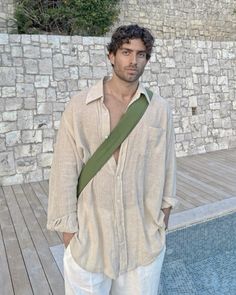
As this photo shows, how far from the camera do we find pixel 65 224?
119 centimetres

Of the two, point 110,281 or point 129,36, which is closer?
point 129,36

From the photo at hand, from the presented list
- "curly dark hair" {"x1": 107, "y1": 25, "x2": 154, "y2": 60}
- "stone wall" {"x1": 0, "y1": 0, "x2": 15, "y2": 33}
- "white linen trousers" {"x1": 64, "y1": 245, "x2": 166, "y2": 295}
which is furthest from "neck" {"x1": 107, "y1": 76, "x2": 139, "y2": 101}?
"stone wall" {"x1": 0, "y1": 0, "x2": 15, "y2": 33}

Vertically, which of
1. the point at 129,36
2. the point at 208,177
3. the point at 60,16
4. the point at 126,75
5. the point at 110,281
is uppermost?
the point at 60,16

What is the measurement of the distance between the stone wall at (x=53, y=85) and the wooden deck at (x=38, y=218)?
415 millimetres

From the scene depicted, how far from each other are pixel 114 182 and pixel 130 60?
1.48ft

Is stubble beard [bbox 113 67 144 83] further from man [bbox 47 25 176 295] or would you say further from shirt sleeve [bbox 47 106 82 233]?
shirt sleeve [bbox 47 106 82 233]

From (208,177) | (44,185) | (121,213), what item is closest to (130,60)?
(121,213)

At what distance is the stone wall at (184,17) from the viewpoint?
8.76 meters

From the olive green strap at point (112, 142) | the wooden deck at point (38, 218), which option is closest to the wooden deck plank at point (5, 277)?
the wooden deck at point (38, 218)

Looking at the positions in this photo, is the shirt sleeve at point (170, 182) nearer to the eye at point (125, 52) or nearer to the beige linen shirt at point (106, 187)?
the beige linen shirt at point (106, 187)

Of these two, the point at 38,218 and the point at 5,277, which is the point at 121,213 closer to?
the point at 5,277

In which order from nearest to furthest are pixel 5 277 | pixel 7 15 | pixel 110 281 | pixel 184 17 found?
pixel 110 281
pixel 5 277
pixel 7 15
pixel 184 17

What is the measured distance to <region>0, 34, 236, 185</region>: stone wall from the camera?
172 inches

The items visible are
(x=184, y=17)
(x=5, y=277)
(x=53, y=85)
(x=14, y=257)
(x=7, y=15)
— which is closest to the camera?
(x=5, y=277)
